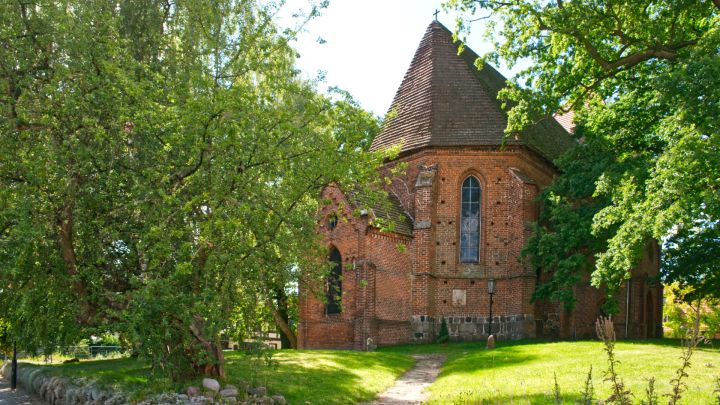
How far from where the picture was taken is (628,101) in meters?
20.7

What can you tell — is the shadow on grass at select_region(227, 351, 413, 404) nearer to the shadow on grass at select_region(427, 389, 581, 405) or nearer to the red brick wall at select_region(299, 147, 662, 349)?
the shadow on grass at select_region(427, 389, 581, 405)

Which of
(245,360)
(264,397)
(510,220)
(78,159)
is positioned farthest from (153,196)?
(510,220)

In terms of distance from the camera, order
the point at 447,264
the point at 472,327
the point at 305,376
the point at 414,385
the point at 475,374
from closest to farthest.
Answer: the point at 305,376
the point at 475,374
the point at 414,385
the point at 472,327
the point at 447,264

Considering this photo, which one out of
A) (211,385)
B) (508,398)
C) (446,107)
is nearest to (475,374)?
(508,398)

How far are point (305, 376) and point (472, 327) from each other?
39.8ft

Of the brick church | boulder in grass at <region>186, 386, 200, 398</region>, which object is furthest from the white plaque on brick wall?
boulder in grass at <region>186, 386, 200, 398</region>

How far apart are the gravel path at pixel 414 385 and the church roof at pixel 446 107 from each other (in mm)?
9586

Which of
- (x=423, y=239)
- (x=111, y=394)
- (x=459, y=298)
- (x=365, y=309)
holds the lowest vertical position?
(x=111, y=394)

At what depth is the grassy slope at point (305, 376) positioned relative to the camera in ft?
43.2

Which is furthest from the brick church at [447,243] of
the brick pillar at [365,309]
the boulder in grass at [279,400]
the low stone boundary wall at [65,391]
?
the boulder in grass at [279,400]

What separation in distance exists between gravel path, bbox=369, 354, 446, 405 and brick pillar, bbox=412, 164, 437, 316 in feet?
14.0

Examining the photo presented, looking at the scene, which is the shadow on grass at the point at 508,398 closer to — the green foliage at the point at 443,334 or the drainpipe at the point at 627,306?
the green foliage at the point at 443,334

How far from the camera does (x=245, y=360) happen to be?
672 inches

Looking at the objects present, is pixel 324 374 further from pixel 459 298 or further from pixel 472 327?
pixel 459 298
